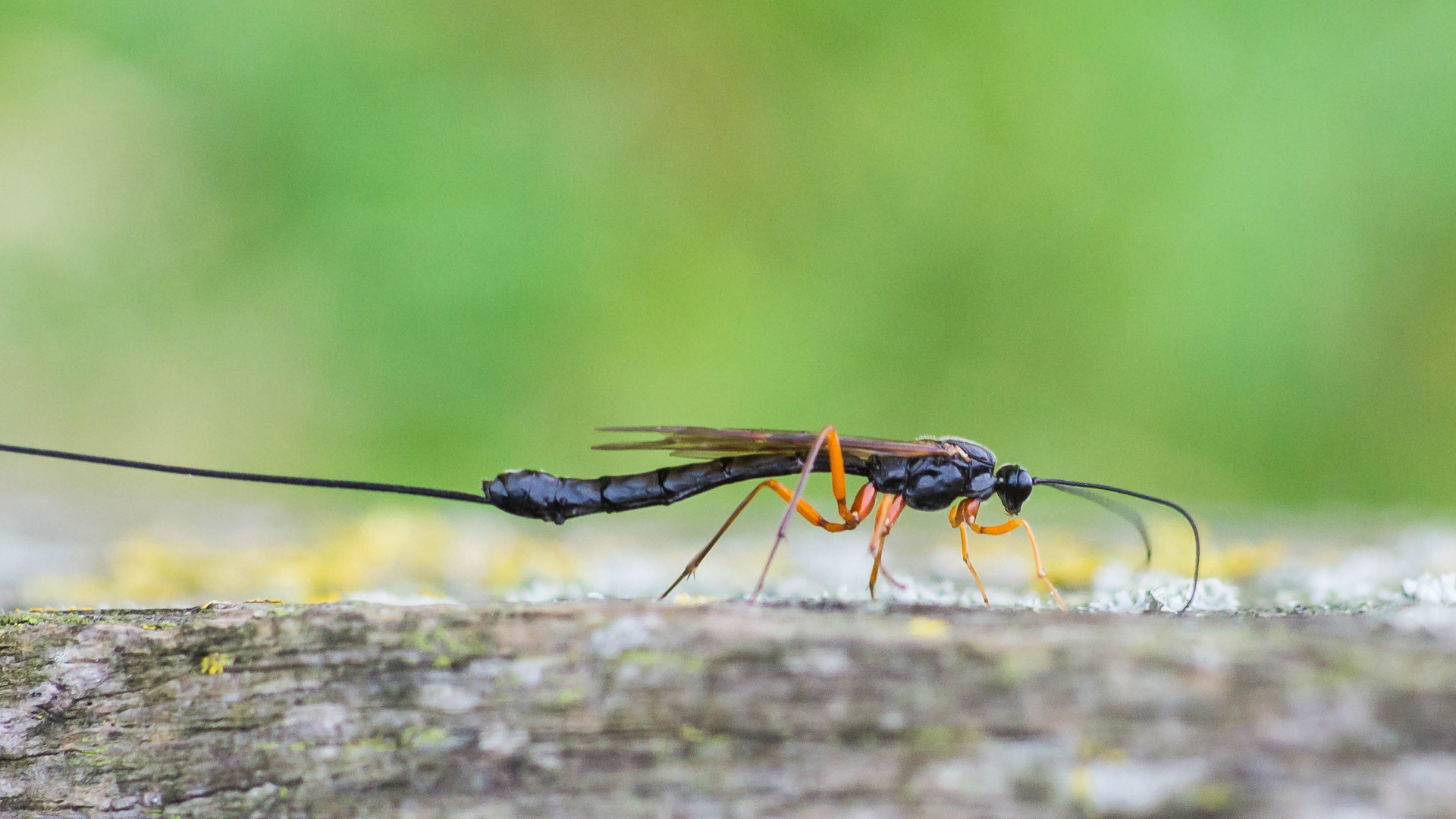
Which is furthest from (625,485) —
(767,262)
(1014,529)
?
(767,262)

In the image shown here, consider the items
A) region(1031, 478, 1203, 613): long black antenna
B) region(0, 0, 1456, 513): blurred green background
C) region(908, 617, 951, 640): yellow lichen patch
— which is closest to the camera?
region(908, 617, 951, 640): yellow lichen patch

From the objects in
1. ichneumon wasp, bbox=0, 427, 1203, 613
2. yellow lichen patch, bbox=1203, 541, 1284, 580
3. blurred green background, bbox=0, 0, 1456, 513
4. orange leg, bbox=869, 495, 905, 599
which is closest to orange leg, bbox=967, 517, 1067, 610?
ichneumon wasp, bbox=0, 427, 1203, 613

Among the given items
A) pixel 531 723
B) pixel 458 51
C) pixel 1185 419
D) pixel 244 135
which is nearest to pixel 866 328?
pixel 1185 419

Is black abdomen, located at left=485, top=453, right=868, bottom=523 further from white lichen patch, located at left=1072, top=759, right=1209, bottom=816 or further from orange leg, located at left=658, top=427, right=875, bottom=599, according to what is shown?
white lichen patch, located at left=1072, top=759, right=1209, bottom=816

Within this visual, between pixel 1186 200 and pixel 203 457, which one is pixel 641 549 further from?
pixel 1186 200

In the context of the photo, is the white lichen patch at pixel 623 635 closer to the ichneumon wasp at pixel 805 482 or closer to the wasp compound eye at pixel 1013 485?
the ichneumon wasp at pixel 805 482

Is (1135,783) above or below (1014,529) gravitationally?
below

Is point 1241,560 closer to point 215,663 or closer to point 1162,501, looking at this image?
point 1162,501
